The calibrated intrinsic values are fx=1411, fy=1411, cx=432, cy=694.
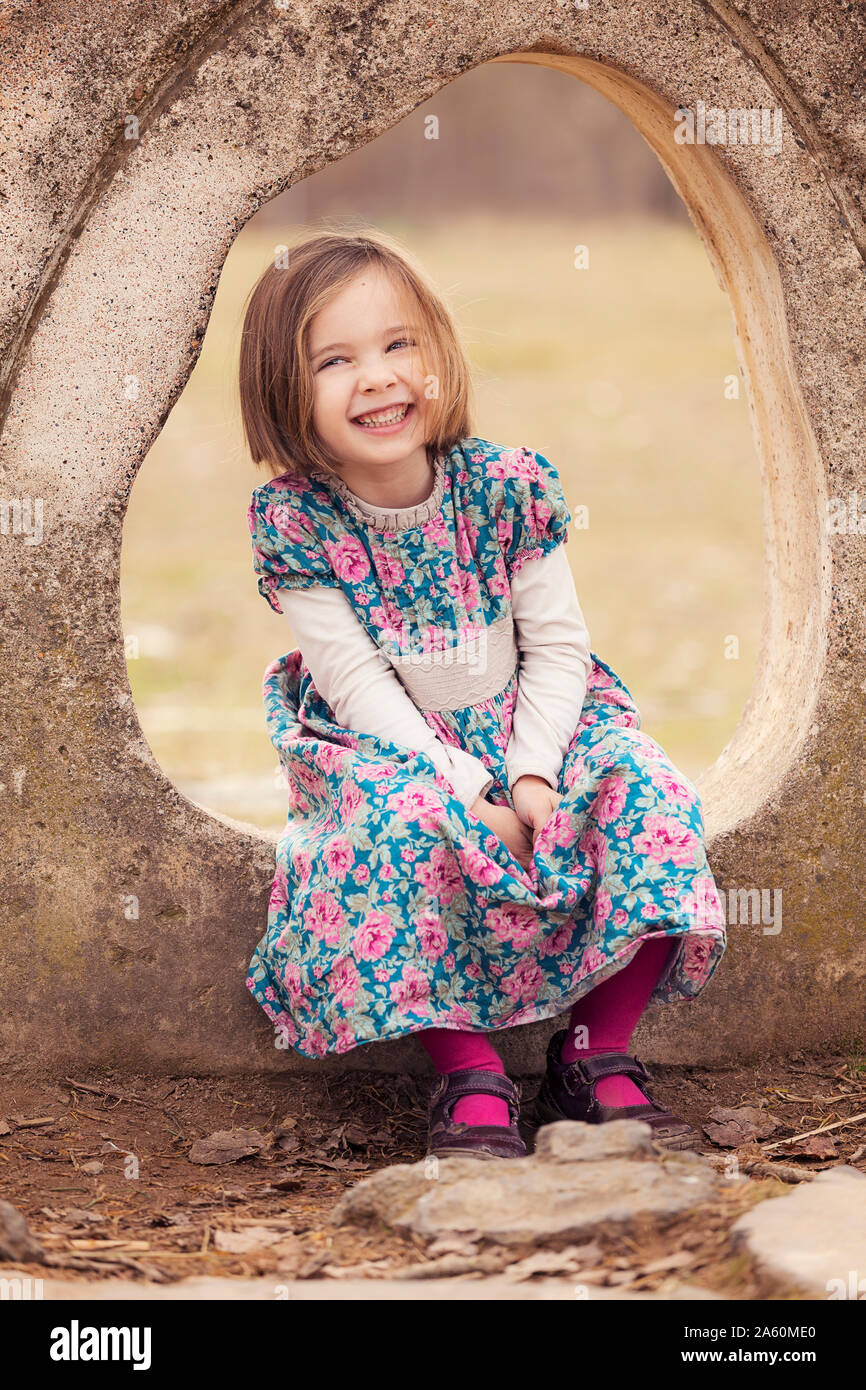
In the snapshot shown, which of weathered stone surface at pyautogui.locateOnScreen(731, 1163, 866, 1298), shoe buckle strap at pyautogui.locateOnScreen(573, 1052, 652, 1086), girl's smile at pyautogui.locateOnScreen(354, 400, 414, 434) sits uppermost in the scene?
girl's smile at pyautogui.locateOnScreen(354, 400, 414, 434)

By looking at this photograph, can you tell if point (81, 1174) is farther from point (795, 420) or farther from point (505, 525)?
point (795, 420)

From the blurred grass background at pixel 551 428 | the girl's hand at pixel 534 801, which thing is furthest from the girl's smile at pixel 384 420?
the blurred grass background at pixel 551 428

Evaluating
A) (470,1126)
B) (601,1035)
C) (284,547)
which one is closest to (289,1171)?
(470,1126)

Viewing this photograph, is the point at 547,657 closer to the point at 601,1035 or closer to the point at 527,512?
the point at 527,512

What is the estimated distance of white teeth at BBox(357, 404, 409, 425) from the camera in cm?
252

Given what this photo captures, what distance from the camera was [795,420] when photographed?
282 cm

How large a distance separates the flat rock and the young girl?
0.30m

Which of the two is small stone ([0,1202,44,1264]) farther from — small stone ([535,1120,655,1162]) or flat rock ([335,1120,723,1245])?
small stone ([535,1120,655,1162])

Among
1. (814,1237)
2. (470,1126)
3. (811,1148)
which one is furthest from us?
(811,1148)

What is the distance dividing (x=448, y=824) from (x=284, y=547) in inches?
24.6

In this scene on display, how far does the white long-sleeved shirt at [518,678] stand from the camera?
250 cm

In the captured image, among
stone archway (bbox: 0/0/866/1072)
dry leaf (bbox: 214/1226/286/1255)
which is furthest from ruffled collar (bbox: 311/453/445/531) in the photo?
dry leaf (bbox: 214/1226/286/1255)

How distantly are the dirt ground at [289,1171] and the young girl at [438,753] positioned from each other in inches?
6.6

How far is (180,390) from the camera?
2.55 meters
